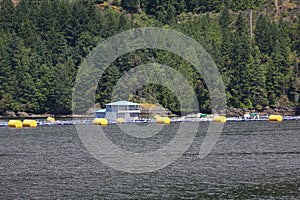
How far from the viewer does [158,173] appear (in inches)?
3268

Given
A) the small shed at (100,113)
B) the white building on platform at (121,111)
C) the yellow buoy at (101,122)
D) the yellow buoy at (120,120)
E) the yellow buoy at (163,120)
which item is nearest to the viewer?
the yellow buoy at (101,122)

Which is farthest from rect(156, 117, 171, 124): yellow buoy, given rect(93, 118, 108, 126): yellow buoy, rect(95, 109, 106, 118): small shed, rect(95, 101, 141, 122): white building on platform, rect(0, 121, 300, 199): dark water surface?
rect(0, 121, 300, 199): dark water surface

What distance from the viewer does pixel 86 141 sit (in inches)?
4988

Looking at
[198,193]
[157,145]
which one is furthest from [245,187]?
[157,145]

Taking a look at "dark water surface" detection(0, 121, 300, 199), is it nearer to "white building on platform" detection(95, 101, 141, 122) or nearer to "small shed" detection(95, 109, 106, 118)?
"white building on platform" detection(95, 101, 141, 122)

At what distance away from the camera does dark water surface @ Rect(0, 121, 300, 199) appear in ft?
232

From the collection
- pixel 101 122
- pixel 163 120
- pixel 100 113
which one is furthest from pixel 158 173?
pixel 100 113

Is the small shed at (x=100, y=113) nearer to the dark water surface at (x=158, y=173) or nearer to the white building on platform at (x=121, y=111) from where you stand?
the white building on platform at (x=121, y=111)

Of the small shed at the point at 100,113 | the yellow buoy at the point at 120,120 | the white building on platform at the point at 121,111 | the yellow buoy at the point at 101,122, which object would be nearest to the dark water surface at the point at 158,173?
the yellow buoy at the point at 101,122

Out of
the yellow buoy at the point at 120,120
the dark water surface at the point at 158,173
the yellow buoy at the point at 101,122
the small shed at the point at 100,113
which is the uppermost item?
the dark water surface at the point at 158,173

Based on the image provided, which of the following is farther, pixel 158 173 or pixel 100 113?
pixel 100 113

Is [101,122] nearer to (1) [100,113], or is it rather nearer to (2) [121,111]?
(2) [121,111]

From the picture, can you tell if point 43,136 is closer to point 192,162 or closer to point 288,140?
point 288,140

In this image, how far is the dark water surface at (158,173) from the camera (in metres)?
70.6
